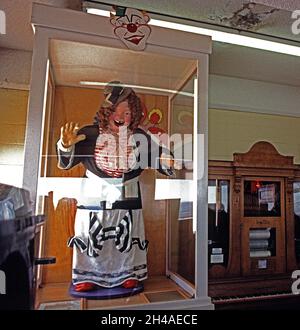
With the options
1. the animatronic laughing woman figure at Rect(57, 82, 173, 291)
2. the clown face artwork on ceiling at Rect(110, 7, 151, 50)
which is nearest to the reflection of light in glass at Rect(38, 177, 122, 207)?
the animatronic laughing woman figure at Rect(57, 82, 173, 291)

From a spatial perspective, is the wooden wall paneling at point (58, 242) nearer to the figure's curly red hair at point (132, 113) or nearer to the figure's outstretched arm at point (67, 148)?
the figure's outstretched arm at point (67, 148)

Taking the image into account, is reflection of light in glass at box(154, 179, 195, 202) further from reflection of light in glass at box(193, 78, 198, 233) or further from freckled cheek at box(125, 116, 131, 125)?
freckled cheek at box(125, 116, 131, 125)

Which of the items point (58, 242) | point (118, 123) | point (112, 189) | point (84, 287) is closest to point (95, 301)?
point (84, 287)

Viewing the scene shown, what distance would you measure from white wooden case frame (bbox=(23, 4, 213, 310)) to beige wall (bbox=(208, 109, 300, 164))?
33.9 inches

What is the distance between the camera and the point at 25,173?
4.06ft

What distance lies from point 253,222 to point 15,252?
185 centimetres

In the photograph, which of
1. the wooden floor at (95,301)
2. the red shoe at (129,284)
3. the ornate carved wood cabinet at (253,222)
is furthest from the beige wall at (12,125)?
the ornate carved wood cabinet at (253,222)

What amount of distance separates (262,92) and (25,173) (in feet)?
6.91

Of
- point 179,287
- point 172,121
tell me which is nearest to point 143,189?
point 172,121

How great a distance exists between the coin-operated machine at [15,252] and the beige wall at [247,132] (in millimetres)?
1614

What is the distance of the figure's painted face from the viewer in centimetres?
162

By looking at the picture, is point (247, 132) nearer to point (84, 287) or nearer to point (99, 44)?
point (99, 44)

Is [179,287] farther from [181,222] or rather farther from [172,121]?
[172,121]

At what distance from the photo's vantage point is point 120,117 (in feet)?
5.33
